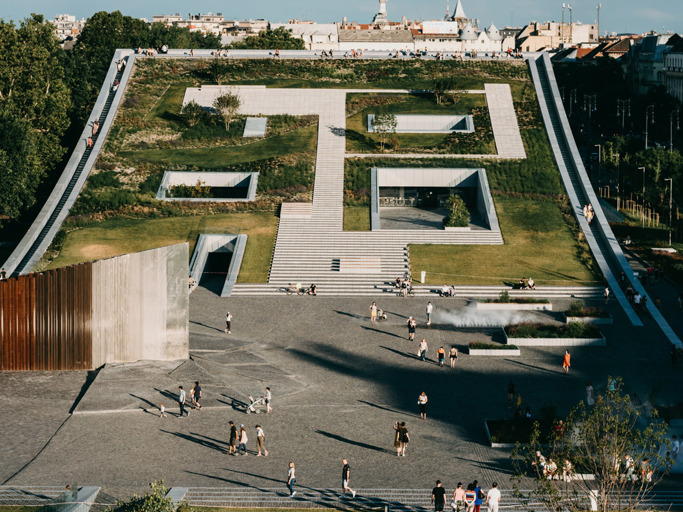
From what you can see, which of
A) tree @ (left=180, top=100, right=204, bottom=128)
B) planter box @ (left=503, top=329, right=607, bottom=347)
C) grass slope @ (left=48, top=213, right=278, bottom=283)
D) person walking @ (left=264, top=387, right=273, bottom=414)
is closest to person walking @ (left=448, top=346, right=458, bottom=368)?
planter box @ (left=503, top=329, right=607, bottom=347)

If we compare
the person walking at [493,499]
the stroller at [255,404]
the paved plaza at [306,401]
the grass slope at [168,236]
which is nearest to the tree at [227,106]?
the grass slope at [168,236]

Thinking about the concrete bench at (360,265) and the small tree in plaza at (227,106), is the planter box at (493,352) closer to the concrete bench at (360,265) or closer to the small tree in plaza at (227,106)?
A: the concrete bench at (360,265)

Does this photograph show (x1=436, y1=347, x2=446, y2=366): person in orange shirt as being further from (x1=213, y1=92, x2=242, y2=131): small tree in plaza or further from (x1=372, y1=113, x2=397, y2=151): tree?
(x1=213, y1=92, x2=242, y2=131): small tree in plaza

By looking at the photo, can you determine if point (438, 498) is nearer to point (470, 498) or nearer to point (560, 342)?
point (470, 498)

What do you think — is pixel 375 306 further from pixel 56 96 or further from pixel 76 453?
pixel 56 96

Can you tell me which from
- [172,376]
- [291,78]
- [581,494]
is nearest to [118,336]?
[172,376]

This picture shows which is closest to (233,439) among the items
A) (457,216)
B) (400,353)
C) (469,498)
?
(469,498)
